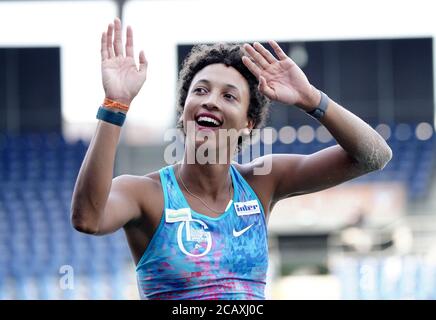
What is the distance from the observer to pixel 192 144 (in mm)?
3504

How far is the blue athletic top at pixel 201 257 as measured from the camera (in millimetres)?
3309

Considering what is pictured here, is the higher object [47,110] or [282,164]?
[47,110]

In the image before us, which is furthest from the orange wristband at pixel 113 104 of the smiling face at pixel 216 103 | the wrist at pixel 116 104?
the smiling face at pixel 216 103

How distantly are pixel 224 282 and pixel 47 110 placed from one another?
641 inches

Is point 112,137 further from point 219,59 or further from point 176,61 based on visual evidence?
point 176,61

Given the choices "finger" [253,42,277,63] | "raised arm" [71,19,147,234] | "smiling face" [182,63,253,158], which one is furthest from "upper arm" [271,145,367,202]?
"raised arm" [71,19,147,234]

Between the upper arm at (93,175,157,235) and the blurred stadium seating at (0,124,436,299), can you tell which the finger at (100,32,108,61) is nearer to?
the upper arm at (93,175,157,235)

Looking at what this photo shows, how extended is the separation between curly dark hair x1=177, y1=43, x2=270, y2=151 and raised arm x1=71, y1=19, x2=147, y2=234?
59 cm

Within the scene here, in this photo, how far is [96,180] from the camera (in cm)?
298

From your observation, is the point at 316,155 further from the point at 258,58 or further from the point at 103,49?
the point at 103,49

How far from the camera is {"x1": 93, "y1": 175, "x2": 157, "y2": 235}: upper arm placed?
3.10m

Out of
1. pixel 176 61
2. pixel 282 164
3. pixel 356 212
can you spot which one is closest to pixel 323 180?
pixel 282 164

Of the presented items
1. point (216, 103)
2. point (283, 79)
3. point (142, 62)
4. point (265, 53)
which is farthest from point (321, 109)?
point (142, 62)
